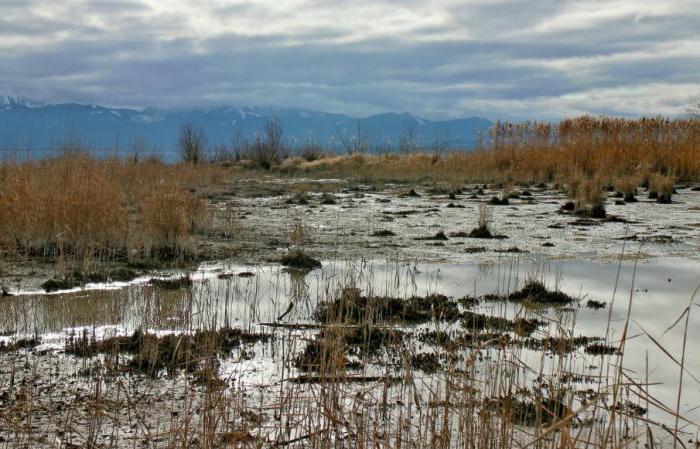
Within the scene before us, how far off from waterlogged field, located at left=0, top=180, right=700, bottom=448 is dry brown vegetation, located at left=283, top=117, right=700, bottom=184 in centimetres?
1089

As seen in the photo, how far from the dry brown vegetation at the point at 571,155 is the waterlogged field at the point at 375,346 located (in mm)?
10894

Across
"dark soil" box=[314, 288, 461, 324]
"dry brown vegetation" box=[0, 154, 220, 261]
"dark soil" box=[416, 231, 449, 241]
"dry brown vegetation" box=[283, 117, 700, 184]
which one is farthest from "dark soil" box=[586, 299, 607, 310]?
"dry brown vegetation" box=[283, 117, 700, 184]

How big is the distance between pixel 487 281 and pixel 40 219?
19.1 feet

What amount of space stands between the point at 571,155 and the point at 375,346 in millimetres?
20996

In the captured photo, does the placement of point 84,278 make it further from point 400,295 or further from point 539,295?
point 539,295

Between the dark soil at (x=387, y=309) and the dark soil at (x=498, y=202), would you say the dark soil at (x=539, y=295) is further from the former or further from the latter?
the dark soil at (x=498, y=202)

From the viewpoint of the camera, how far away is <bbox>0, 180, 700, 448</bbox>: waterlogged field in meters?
4.15

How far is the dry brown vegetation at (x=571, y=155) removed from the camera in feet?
78.5

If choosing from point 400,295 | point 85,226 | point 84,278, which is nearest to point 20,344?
point 84,278

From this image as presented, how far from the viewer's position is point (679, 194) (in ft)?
65.4

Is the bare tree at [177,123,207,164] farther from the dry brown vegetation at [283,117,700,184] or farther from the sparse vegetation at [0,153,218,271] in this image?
the sparse vegetation at [0,153,218,271]

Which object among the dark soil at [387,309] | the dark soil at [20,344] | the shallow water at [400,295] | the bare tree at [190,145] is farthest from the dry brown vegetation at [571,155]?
the dark soil at [20,344]

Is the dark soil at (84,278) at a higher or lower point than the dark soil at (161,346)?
lower

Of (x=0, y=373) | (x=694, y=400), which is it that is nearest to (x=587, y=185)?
(x=694, y=400)
